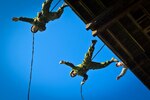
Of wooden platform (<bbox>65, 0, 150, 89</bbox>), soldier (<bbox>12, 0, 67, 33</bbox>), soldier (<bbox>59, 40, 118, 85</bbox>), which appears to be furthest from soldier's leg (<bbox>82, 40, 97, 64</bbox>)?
wooden platform (<bbox>65, 0, 150, 89</bbox>)

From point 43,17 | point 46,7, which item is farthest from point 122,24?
point 43,17

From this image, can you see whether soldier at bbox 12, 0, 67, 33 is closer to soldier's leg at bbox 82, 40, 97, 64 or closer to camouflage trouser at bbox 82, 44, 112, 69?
soldier's leg at bbox 82, 40, 97, 64

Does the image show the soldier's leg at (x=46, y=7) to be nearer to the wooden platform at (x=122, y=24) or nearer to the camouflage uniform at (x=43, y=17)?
the camouflage uniform at (x=43, y=17)

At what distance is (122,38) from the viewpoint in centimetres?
1180

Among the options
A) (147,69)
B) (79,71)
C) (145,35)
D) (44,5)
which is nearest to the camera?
(145,35)

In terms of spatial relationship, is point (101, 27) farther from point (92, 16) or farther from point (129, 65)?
point (129, 65)

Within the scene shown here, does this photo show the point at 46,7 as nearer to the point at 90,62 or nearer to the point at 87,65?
the point at 90,62

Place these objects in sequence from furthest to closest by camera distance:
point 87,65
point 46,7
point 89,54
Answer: point 87,65
point 89,54
point 46,7

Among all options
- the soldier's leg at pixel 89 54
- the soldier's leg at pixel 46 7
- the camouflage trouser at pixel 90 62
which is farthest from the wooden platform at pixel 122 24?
the camouflage trouser at pixel 90 62

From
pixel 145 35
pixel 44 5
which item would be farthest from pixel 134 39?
pixel 44 5

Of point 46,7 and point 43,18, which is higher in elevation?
point 46,7

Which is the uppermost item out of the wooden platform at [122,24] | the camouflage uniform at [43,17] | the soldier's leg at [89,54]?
the camouflage uniform at [43,17]

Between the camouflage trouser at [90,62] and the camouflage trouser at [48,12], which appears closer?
the camouflage trouser at [48,12]

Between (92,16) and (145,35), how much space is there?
201 cm
